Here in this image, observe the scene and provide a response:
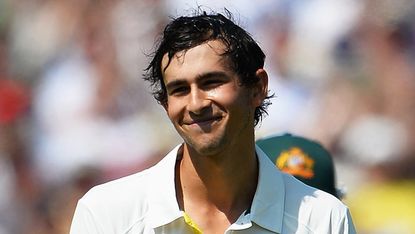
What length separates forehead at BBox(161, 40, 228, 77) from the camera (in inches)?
110

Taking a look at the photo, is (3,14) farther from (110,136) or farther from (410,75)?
(410,75)

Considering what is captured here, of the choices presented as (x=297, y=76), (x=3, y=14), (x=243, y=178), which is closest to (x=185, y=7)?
(x=297, y=76)

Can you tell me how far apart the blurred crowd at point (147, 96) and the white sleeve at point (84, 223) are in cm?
252

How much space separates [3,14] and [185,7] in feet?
3.48

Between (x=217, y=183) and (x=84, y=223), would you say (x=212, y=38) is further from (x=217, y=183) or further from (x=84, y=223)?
(x=84, y=223)

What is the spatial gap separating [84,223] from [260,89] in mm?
641

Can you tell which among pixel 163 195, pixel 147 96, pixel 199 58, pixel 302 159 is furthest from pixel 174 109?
pixel 147 96

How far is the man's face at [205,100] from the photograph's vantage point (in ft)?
9.07

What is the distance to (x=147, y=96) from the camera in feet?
18.3

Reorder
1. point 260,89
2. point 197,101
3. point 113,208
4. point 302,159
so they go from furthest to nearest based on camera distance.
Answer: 1. point 302,159
2. point 260,89
3. point 113,208
4. point 197,101

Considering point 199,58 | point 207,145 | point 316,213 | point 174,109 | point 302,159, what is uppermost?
point 199,58

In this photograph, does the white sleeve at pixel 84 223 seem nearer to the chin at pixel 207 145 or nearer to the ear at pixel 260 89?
the chin at pixel 207 145

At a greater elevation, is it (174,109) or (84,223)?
(174,109)

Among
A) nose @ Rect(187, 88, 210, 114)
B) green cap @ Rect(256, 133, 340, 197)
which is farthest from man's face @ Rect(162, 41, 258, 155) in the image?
green cap @ Rect(256, 133, 340, 197)
